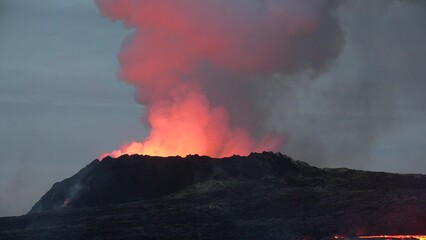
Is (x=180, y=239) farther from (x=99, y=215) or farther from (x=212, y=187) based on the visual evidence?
(x=212, y=187)

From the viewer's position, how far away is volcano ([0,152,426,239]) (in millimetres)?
88125

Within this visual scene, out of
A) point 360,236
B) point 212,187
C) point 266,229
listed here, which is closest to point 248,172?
point 212,187

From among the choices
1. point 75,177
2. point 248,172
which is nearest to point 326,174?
point 248,172

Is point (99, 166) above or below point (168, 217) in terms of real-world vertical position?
above

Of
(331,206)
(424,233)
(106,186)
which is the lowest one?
(424,233)

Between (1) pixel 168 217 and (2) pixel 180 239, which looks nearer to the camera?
(2) pixel 180 239

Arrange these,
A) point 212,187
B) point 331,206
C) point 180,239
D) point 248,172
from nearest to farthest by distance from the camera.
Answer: point 180,239 < point 331,206 < point 212,187 < point 248,172

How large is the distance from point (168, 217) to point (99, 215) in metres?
11.3

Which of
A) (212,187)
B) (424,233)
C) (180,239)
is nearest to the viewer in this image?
(424,233)

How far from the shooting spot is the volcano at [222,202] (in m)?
88.1

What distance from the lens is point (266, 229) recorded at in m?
88.9

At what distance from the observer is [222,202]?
107m

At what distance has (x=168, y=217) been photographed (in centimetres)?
10081

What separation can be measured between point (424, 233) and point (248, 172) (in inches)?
1894
